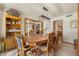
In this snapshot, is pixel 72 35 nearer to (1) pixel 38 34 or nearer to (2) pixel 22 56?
(1) pixel 38 34

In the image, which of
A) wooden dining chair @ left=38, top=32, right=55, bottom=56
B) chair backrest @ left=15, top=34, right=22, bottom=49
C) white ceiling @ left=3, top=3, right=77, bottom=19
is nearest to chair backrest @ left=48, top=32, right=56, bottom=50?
wooden dining chair @ left=38, top=32, right=55, bottom=56

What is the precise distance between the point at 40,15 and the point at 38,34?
0.32 m

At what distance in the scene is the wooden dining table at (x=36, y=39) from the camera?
1691 millimetres

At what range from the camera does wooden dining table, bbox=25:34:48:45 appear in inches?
66.6

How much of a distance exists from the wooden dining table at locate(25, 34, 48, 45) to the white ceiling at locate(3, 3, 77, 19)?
1.05 feet

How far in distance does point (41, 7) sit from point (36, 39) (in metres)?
0.55

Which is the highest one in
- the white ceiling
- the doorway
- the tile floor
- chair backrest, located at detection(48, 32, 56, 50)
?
the white ceiling

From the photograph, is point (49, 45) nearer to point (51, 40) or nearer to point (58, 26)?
point (51, 40)

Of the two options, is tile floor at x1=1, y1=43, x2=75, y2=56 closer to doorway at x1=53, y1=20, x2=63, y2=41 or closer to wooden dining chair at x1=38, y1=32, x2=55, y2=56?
wooden dining chair at x1=38, y1=32, x2=55, y2=56

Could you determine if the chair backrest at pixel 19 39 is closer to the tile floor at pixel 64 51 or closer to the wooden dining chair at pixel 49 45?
the tile floor at pixel 64 51

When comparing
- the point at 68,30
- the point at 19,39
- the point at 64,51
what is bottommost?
the point at 64,51

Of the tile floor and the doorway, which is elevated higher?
the doorway

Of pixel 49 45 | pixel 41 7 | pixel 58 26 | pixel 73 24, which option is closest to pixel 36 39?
pixel 49 45

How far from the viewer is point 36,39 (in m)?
1.69
